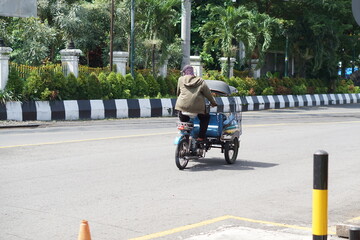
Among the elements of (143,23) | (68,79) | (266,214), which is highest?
(143,23)

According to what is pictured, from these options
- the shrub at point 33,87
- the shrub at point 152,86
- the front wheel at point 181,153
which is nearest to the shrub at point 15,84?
the shrub at point 33,87

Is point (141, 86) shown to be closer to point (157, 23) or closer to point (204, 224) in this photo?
point (157, 23)

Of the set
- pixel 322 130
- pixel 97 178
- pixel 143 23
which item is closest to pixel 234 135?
pixel 97 178

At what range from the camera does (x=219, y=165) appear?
1180 cm

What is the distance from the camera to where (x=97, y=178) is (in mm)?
9898

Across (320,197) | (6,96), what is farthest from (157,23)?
(320,197)

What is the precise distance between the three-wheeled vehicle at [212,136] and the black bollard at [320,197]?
5796mm

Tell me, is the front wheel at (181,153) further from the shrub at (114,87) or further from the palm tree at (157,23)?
the palm tree at (157,23)

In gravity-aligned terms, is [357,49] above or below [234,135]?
above

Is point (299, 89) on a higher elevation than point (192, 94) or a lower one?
lower

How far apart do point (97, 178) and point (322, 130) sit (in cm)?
1023

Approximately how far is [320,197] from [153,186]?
4558 mm

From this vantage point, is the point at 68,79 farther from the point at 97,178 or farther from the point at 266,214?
the point at 266,214

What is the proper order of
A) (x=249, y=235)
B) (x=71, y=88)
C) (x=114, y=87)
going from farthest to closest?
(x=114, y=87)
(x=71, y=88)
(x=249, y=235)
